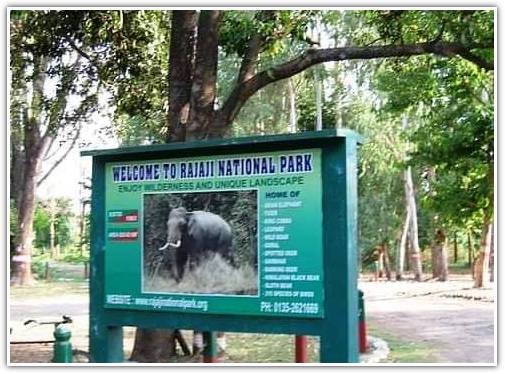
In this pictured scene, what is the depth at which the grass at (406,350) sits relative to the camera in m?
7.23

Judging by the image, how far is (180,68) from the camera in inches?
298

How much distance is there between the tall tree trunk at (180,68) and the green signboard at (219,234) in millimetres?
2481

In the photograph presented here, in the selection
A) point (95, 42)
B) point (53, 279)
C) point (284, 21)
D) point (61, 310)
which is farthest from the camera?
point (53, 279)

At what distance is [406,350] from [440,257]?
1401 cm

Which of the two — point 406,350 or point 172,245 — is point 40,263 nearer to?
point 406,350

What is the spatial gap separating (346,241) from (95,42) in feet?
19.9

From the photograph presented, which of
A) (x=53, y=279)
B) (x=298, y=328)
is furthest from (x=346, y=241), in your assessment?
(x=53, y=279)

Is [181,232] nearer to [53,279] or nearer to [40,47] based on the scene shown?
[40,47]

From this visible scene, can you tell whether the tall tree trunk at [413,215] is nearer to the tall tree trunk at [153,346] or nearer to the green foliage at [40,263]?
the green foliage at [40,263]

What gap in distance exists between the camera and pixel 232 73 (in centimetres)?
1352

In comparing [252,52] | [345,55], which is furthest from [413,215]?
[345,55]

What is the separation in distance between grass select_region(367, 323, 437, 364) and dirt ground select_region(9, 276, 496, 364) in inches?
3.8

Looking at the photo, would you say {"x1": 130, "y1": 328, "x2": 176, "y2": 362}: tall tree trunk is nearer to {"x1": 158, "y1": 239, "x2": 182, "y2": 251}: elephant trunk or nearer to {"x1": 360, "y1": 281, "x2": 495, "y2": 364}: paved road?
{"x1": 158, "y1": 239, "x2": 182, "y2": 251}: elephant trunk

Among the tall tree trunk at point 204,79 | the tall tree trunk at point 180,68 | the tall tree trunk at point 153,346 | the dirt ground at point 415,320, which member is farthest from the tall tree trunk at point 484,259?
the tall tree trunk at point 153,346
